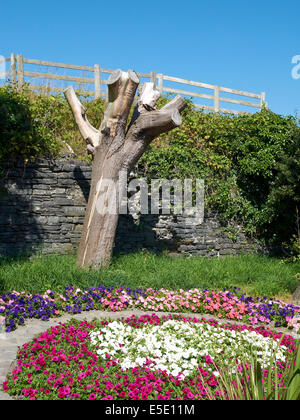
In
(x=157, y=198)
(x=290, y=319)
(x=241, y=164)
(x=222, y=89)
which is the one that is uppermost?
(x=222, y=89)

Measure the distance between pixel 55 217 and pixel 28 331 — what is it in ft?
13.7

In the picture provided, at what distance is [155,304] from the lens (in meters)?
5.85

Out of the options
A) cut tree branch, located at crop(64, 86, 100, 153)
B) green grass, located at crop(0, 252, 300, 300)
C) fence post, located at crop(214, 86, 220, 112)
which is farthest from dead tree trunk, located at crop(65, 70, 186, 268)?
fence post, located at crop(214, 86, 220, 112)

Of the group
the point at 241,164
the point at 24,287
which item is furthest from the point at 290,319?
the point at 241,164

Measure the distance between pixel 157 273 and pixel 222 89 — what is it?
1072 centimetres

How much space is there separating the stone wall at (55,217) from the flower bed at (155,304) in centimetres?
284

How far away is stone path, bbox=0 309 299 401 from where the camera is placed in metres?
3.81

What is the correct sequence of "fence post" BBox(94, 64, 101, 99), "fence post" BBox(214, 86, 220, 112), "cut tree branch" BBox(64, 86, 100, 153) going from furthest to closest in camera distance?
"fence post" BBox(214, 86, 220, 112) → "fence post" BBox(94, 64, 101, 99) → "cut tree branch" BBox(64, 86, 100, 153)

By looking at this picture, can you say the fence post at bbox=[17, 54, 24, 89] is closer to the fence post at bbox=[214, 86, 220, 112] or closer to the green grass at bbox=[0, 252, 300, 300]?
the green grass at bbox=[0, 252, 300, 300]

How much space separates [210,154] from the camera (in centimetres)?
1041

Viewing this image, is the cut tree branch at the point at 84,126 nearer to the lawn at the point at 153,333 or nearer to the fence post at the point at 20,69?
the lawn at the point at 153,333

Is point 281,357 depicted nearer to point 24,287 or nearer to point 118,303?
point 118,303

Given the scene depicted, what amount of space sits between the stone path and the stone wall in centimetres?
348

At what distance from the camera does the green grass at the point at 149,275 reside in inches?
245
